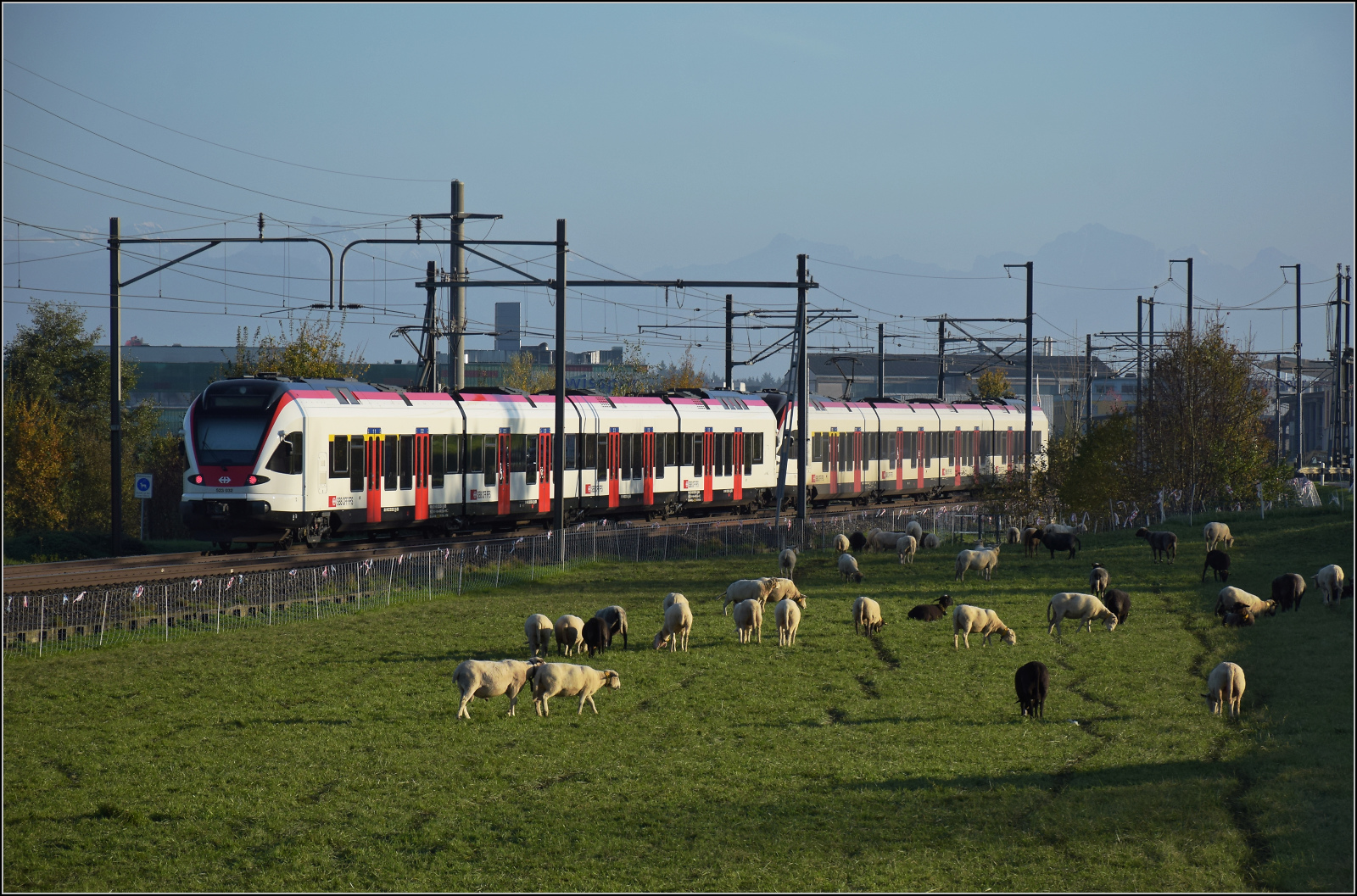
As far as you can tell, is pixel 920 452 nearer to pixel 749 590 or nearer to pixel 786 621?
pixel 749 590

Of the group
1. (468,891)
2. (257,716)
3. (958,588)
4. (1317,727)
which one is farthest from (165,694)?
(958,588)

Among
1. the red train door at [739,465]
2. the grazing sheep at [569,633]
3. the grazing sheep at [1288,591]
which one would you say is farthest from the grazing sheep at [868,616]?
the red train door at [739,465]

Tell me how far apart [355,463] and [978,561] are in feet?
53.8

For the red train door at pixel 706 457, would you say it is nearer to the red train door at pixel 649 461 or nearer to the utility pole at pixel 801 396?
the red train door at pixel 649 461

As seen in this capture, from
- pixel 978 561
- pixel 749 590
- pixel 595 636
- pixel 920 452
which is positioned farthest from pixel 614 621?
pixel 920 452

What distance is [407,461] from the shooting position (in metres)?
35.5

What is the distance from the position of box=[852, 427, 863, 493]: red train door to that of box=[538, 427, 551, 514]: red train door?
60.2 feet

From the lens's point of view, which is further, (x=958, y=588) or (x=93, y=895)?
(x=958, y=588)

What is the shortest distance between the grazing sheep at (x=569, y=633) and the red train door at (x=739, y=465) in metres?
30.2

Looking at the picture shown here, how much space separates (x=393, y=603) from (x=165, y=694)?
9.46 metres

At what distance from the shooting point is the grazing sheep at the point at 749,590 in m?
25.5

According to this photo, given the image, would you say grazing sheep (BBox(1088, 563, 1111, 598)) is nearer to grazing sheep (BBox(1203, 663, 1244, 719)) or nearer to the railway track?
grazing sheep (BBox(1203, 663, 1244, 719))

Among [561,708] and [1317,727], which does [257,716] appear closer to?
[561,708]

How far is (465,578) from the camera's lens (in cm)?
3109
